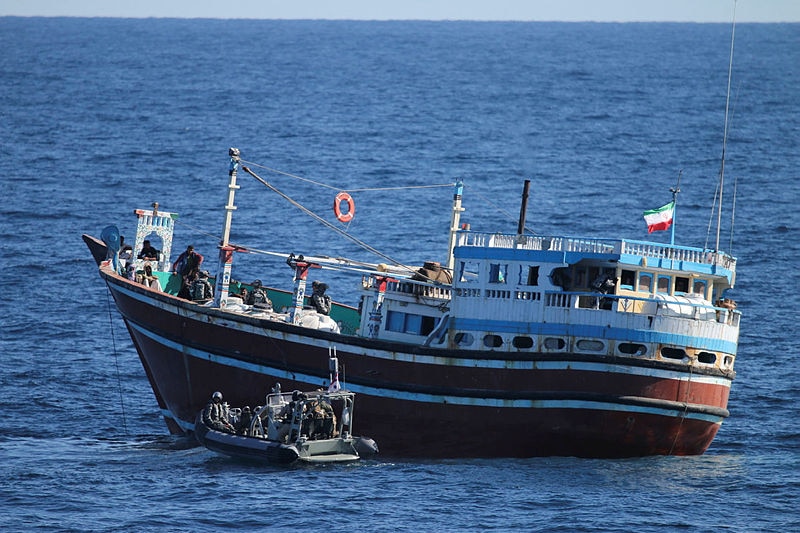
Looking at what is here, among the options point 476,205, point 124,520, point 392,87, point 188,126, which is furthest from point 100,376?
point 392,87

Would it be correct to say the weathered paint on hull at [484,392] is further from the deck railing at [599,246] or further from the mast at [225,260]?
the deck railing at [599,246]

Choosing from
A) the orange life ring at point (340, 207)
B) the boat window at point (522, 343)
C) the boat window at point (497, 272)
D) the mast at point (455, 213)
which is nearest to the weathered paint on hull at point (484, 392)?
the boat window at point (522, 343)

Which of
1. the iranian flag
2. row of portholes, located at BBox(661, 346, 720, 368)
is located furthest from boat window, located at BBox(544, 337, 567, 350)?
the iranian flag

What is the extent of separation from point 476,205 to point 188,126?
40955 mm

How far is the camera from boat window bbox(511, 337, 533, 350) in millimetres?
44594

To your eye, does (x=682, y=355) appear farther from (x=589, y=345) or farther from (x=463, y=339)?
(x=463, y=339)

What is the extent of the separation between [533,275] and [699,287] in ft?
18.4

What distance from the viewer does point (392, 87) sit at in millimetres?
156625

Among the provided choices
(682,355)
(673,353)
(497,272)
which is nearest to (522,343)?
(497,272)

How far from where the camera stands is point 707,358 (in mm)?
44438

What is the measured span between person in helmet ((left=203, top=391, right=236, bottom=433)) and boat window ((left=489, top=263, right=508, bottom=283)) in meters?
9.62

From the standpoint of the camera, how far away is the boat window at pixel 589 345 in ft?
145

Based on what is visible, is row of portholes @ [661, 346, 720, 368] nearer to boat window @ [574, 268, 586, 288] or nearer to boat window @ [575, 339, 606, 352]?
boat window @ [575, 339, 606, 352]

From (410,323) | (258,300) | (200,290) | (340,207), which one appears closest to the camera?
(410,323)
